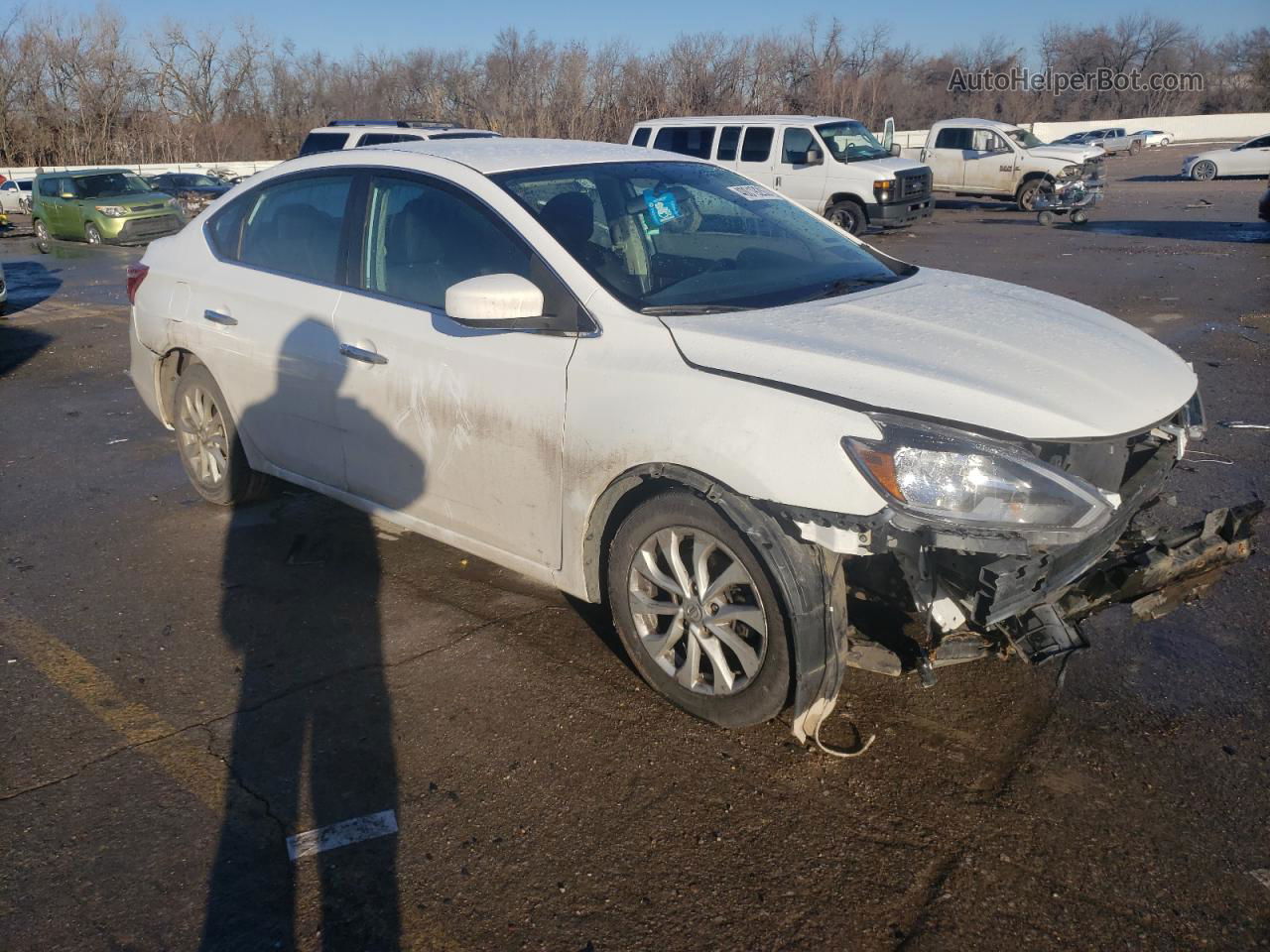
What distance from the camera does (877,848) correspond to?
2.94 meters

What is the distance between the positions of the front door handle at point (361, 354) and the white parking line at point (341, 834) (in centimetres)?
184

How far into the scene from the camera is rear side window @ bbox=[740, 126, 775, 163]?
19.5 m

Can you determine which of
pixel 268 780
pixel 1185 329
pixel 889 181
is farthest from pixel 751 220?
pixel 889 181

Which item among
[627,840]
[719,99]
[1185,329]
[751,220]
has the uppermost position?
[719,99]

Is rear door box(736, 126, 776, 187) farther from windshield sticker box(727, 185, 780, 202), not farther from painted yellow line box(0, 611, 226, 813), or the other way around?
painted yellow line box(0, 611, 226, 813)

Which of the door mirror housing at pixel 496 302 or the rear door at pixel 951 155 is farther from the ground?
the rear door at pixel 951 155

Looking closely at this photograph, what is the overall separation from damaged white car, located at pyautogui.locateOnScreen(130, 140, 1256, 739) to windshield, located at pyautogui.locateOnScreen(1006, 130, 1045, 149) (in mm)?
22776

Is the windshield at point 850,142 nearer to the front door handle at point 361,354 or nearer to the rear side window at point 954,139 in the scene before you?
the rear side window at point 954,139

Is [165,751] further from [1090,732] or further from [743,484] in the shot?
[1090,732]

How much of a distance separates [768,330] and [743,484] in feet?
1.91

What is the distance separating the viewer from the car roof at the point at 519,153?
14.1ft

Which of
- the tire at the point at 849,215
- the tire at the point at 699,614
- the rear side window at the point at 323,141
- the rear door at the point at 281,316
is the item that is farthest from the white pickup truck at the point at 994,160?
the tire at the point at 699,614

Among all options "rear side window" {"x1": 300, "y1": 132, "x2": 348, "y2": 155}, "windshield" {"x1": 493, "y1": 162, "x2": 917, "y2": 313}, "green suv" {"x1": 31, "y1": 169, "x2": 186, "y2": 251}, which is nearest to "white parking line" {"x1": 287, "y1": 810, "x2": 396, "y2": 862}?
"windshield" {"x1": 493, "y1": 162, "x2": 917, "y2": 313}

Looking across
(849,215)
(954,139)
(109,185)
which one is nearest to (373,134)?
(849,215)
